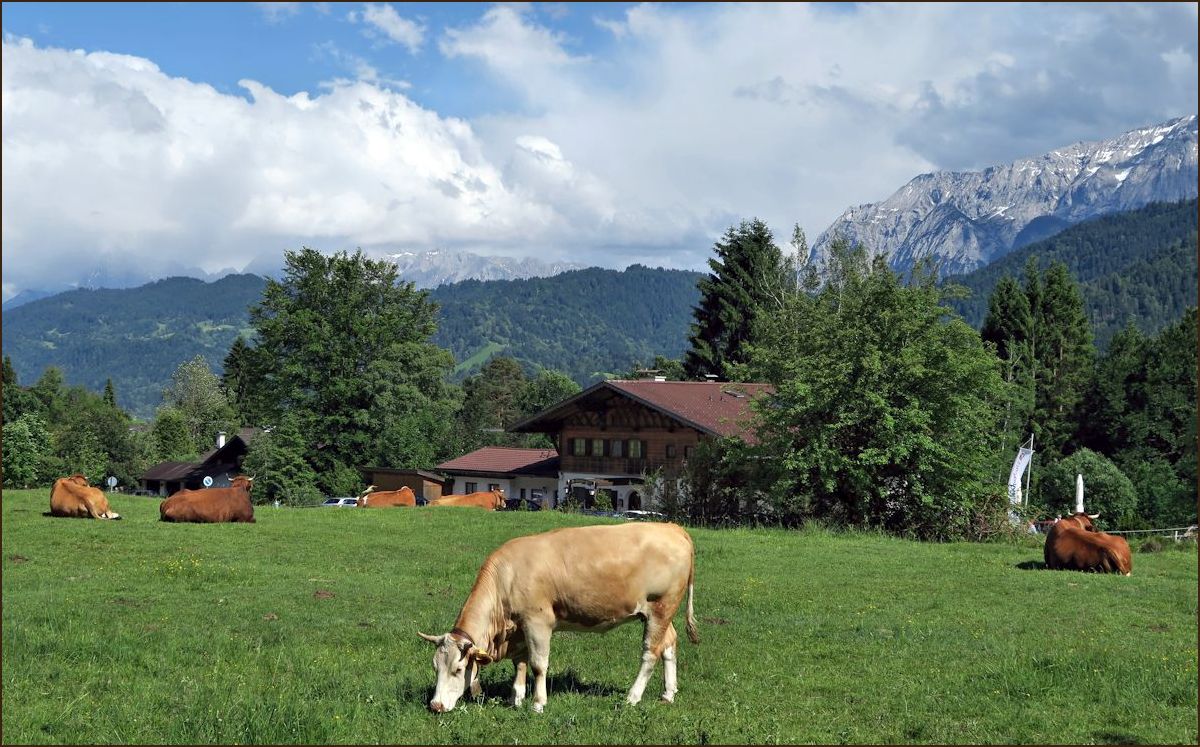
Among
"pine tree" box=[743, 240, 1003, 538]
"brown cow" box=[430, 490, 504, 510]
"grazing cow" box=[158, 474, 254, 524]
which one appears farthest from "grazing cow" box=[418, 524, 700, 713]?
"brown cow" box=[430, 490, 504, 510]

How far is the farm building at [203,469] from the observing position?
8550 cm

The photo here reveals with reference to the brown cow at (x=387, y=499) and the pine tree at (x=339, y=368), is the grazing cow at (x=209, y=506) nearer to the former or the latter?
the brown cow at (x=387, y=499)

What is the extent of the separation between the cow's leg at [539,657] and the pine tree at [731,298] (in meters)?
69.2

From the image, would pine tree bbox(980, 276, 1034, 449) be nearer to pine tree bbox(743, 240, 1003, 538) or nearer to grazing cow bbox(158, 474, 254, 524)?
pine tree bbox(743, 240, 1003, 538)

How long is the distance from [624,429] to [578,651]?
47.6 metres

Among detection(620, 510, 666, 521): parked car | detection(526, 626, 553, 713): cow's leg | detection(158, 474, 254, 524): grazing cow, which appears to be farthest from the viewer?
detection(620, 510, 666, 521): parked car

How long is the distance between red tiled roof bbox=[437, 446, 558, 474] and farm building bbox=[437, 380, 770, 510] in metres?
1.05

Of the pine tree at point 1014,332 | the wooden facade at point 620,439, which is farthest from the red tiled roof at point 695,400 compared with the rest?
the pine tree at point 1014,332

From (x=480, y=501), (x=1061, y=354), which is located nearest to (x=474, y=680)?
(x=480, y=501)

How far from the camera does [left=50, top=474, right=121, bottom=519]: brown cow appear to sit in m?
25.7

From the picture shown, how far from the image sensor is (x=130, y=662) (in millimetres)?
12133

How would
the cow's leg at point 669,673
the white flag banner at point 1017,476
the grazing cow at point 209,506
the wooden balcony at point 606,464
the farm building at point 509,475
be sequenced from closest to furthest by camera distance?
1. the cow's leg at point 669,673
2. the grazing cow at point 209,506
3. the white flag banner at point 1017,476
4. the wooden balcony at point 606,464
5. the farm building at point 509,475

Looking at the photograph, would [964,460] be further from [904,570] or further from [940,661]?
[940,661]

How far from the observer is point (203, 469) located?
87.9 metres
